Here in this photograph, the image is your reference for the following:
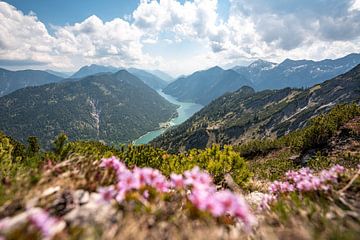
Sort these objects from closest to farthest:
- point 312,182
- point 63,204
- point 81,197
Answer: point 63,204 → point 81,197 → point 312,182

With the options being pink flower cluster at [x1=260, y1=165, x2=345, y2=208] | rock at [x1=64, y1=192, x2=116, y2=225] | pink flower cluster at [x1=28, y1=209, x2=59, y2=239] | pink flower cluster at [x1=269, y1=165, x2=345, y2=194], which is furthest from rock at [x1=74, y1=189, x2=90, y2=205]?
pink flower cluster at [x1=269, y1=165, x2=345, y2=194]

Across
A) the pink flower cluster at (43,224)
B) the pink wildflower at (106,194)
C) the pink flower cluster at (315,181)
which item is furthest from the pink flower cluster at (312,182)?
the pink flower cluster at (43,224)

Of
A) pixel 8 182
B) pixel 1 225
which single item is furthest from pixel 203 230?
pixel 8 182

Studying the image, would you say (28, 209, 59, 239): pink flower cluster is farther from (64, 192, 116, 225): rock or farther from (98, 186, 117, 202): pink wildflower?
(98, 186, 117, 202): pink wildflower

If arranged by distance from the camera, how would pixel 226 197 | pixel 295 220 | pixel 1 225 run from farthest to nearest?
1. pixel 295 220
2. pixel 226 197
3. pixel 1 225

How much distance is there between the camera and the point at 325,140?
45250 mm

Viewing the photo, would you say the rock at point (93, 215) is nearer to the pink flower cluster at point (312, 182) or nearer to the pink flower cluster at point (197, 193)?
the pink flower cluster at point (197, 193)

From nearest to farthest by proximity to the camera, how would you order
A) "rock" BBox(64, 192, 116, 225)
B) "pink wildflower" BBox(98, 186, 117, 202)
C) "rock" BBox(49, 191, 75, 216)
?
1. "rock" BBox(64, 192, 116, 225)
2. "pink wildflower" BBox(98, 186, 117, 202)
3. "rock" BBox(49, 191, 75, 216)

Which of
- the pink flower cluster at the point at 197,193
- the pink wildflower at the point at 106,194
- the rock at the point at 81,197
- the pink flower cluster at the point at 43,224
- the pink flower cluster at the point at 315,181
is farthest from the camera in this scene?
the pink flower cluster at the point at 315,181

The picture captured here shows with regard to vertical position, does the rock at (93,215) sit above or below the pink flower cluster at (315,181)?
above

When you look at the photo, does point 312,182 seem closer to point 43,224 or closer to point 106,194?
point 106,194

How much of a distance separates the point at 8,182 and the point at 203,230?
4.00 metres

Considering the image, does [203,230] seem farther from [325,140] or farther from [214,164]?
[325,140]

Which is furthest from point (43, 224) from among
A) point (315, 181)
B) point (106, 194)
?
point (315, 181)
